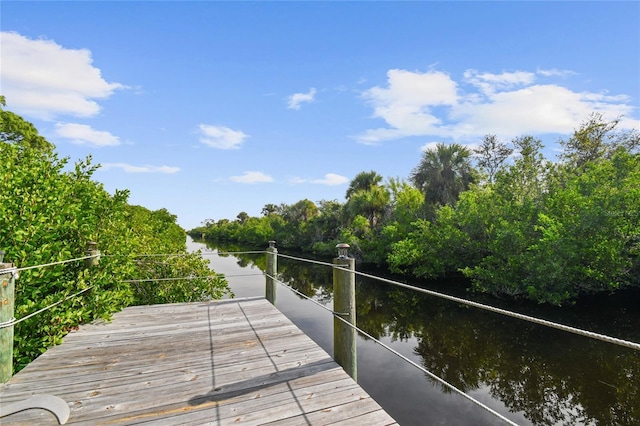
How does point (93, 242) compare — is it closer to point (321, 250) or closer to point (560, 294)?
point (560, 294)

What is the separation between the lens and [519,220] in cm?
1471

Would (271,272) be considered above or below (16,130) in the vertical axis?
below

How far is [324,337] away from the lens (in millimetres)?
9219

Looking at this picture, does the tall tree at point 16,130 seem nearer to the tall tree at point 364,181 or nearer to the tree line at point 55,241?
the tree line at point 55,241

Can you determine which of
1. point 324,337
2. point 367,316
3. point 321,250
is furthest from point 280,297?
point 321,250

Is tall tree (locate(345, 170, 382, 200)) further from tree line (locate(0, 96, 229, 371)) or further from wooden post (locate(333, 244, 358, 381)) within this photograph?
wooden post (locate(333, 244, 358, 381))

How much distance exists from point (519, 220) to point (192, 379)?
51.0 ft

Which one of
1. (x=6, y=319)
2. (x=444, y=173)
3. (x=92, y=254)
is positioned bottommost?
(x=6, y=319)

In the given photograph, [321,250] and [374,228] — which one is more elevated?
[374,228]

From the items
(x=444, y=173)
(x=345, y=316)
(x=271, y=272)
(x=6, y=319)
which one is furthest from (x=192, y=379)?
(x=444, y=173)

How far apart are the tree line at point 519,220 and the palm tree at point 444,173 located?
0.08m

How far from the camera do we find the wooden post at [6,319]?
106 inches

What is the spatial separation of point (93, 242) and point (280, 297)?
11.0m

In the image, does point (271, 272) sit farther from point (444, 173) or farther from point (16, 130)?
point (16, 130)
